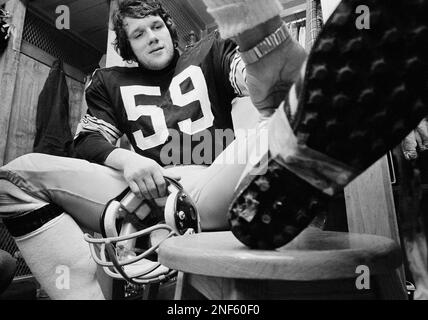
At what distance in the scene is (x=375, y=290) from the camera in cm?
34

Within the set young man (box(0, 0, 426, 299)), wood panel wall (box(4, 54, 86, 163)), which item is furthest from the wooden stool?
wood panel wall (box(4, 54, 86, 163))

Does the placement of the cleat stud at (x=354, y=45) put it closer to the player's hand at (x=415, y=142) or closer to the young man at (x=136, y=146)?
the young man at (x=136, y=146)

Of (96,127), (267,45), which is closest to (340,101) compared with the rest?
(267,45)

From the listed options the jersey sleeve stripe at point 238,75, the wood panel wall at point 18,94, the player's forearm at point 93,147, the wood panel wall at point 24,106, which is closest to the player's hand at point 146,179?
the player's forearm at point 93,147

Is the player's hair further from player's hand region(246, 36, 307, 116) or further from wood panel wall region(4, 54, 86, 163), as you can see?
wood panel wall region(4, 54, 86, 163)

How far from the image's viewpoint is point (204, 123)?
2.78ft

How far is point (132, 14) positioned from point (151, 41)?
13cm

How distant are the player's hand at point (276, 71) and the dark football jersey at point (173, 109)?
0.37 metres

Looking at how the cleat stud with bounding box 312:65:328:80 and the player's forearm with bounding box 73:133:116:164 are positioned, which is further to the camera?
the player's forearm with bounding box 73:133:116:164

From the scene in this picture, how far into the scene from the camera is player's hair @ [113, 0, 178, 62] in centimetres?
100

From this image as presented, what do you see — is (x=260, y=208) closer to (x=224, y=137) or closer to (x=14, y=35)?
(x=224, y=137)

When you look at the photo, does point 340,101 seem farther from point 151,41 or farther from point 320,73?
point 151,41

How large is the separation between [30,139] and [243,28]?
80.4 inches
